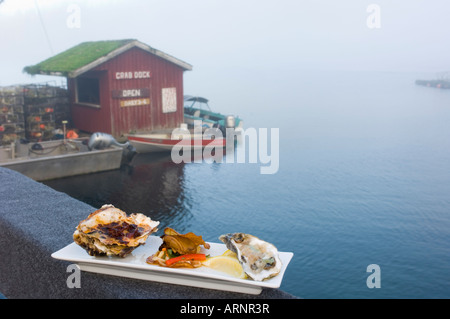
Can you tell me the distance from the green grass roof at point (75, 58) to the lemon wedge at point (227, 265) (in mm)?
28207

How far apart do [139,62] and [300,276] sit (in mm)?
20920

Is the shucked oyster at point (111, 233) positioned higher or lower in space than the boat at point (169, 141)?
higher

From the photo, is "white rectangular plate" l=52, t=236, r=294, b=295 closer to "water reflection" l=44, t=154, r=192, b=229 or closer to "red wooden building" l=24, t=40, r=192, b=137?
"water reflection" l=44, t=154, r=192, b=229

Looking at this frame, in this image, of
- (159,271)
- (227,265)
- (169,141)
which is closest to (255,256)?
(227,265)

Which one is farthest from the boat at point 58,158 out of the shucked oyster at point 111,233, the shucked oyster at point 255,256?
the shucked oyster at point 255,256

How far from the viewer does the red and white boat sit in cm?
3241

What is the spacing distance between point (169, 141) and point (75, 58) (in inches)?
356

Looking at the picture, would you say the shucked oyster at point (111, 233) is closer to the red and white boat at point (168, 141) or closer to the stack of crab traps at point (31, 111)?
the stack of crab traps at point (31, 111)

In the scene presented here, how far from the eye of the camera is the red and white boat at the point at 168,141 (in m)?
32.4

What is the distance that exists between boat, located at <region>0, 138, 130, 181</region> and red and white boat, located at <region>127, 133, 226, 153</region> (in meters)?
3.63

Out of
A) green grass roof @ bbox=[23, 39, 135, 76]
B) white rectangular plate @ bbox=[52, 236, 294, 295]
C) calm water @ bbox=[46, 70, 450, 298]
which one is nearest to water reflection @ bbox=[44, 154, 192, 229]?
calm water @ bbox=[46, 70, 450, 298]

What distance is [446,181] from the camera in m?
33.7

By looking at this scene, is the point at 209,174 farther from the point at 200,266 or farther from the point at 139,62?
the point at 200,266
